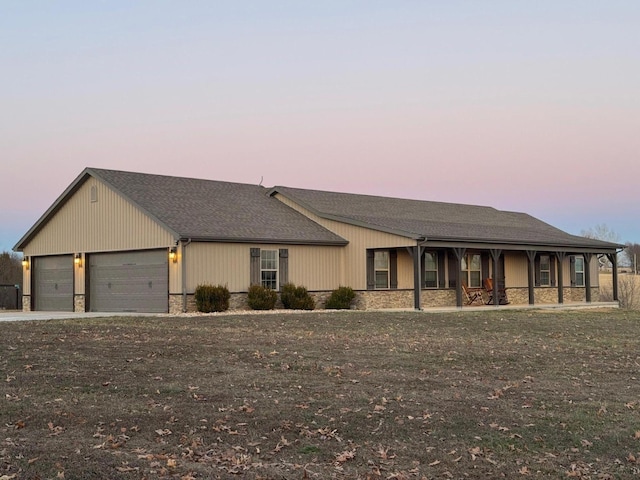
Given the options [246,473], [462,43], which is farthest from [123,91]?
[246,473]

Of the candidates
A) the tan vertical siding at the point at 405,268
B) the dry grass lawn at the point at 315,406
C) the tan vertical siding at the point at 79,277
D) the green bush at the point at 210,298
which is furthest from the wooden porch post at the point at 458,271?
the tan vertical siding at the point at 79,277

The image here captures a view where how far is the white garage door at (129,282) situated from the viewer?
78.1ft

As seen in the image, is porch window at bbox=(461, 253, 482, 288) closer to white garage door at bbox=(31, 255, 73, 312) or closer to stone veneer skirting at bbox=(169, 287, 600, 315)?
stone veneer skirting at bbox=(169, 287, 600, 315)

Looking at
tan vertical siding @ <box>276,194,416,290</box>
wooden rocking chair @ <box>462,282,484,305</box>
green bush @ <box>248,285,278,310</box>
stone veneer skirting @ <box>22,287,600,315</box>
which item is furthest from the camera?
wooden rocking chair @ <box>462,282,484,305</box>

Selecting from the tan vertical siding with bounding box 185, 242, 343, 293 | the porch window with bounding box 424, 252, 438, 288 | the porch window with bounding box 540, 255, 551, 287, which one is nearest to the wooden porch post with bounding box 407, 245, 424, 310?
the porch window with bounding box 424, 252, 438, 288

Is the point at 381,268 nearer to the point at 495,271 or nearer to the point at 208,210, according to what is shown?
the point at 495,271

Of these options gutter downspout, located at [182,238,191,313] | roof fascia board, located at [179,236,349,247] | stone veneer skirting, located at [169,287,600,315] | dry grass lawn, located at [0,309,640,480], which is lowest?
dry grass lawn, located at [0,309,640,480]

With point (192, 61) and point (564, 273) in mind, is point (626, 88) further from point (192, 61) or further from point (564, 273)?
point (192, 61)

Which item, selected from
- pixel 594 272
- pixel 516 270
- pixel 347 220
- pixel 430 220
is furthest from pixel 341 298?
pixel 594 272

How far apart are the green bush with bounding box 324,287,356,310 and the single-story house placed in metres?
0.50

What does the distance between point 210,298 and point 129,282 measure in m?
3.86

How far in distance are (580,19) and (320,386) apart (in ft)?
50.5

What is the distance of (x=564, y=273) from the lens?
3300 cm

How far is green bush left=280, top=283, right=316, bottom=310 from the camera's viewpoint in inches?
979
